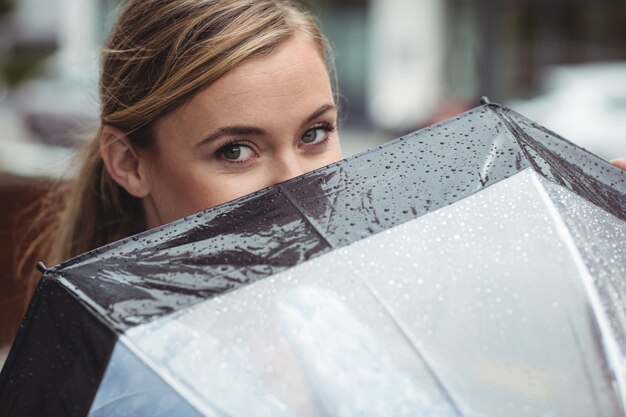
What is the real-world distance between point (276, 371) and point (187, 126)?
0.96 meters

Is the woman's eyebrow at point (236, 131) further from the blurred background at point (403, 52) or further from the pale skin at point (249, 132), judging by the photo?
the blurred background at point (403, 52)

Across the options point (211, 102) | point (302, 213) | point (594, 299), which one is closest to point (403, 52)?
point (211, 102)

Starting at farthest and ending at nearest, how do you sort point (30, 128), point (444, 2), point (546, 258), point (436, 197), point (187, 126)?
point (444, 2) → point (30, 128) → point (187, 126) → point (436, 197) → point (546, 258)

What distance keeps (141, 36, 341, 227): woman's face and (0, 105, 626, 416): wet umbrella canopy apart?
0.51 meters

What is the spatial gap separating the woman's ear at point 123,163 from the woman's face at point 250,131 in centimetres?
17

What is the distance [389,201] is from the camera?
1484mm

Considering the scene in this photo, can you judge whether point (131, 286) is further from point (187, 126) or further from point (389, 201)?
point (187, 126)

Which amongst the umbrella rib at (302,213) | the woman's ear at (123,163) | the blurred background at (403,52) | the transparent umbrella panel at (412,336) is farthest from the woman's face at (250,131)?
the blurred background at (403,52)

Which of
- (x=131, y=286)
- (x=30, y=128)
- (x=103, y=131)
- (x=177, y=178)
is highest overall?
(x=30, y=128)

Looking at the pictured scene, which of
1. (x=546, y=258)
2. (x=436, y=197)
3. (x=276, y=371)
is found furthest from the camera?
(x=436, y=197)

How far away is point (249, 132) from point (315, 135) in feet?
0.53

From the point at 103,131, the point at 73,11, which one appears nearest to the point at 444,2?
the point at 73,11

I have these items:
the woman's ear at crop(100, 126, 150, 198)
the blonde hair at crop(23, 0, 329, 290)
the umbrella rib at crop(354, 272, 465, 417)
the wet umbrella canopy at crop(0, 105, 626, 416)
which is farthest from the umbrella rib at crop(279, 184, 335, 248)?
the woman's ear at crop(100, 126, 150, 198)

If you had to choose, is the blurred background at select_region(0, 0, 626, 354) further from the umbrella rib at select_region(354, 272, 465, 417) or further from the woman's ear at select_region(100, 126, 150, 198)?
the umbrella rib at select_region(354, 272, 465, 417)
